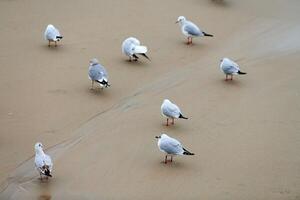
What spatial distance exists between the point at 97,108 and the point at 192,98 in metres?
1.53

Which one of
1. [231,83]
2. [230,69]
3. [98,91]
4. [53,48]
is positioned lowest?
[98,91]

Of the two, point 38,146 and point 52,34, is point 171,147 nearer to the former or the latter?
point 38,146

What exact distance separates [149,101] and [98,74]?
2.92 ft

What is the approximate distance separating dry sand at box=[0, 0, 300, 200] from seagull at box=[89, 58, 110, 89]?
0.25 m

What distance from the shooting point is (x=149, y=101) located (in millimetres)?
10055

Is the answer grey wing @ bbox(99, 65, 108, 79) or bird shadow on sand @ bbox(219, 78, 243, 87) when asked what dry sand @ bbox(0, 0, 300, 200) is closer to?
bird shadow on sand @ bbox(219, 78, 243, 87)

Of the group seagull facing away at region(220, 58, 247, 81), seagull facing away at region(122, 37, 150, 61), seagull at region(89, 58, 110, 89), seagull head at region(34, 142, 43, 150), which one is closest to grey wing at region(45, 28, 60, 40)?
seagull facing away at region(122, 37, 150, 61)

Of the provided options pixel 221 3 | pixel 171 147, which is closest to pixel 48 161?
pixel 171 147

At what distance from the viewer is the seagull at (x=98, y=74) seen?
9977mm

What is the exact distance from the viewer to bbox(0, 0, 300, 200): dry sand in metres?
7.97

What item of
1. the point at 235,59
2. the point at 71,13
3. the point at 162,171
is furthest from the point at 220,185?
the point at 71,13

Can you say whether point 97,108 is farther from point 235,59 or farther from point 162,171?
point 235,59

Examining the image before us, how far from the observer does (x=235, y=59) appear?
1159 cm

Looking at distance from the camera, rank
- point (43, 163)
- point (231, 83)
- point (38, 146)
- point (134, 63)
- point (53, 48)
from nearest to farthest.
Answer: point (43, 163) → point (38, 146) → point (231, 83) → point (134, 63) → point (53, 48)
